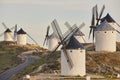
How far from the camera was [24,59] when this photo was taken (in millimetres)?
143375

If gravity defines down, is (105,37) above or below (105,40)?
above

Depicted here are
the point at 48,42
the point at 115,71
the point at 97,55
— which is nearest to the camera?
the point at 115,71

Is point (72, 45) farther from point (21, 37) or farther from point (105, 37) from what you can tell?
point (21, 37)

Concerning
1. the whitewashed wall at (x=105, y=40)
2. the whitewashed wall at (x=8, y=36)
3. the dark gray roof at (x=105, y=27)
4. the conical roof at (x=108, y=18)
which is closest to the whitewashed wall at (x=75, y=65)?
the whitewashed wall at (x=105, y=40)

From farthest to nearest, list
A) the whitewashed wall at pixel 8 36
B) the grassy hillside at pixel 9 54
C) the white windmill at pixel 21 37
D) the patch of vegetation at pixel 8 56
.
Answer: the whitewashed wall at pixel 8 36 < the white windmill at pixel 21 37 < the grassy hillside at pixel 9 54 < the patch of vegetation at pixel 8 56

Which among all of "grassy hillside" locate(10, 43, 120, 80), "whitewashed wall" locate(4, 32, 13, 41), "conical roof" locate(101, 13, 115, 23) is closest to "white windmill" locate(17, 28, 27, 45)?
"whitewashed wall" locate(4, 32, 13, 41)

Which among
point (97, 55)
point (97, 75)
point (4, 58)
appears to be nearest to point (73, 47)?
point (97, 75)

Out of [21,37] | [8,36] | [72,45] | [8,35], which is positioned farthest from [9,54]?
[72,45]

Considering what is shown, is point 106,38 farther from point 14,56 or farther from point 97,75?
point 14,56

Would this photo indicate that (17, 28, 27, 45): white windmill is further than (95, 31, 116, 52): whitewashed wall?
Yes

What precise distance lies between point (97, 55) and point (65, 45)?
16.4m

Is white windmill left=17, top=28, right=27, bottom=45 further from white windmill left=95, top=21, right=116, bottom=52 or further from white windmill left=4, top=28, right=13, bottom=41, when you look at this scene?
white windmill left=95, top=21, right=116, bottom=52

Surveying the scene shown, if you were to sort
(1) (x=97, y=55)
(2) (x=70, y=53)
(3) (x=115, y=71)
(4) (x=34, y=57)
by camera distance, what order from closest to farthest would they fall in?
(2) (x=70, y=53) < (3) (x=115, y=71) < (1) (x=97, y=55) < (4) (x=34, y=57)

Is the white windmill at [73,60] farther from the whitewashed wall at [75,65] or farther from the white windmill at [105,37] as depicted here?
the white windmill at [105,37]
